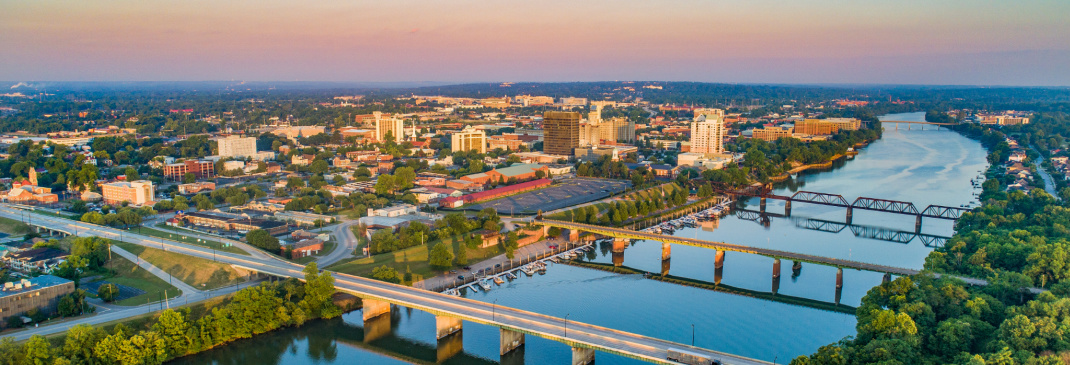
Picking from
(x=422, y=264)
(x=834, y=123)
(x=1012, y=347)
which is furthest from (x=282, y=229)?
(x=834, y=123)

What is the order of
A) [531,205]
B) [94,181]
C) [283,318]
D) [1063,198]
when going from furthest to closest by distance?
[94,181] → [531,205] → [1063,198] → [283,318]

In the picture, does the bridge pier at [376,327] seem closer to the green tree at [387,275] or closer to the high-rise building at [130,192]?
the green tree at [387,275]

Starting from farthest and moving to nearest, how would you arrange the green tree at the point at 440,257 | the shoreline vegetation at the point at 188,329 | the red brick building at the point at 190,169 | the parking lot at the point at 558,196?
1. the red brick building at the point at 190,169
2. the parking lot at the point at 558,196
3. the green tree at the point at 440,257
4. the shoreline vegetation at the point at 188,329

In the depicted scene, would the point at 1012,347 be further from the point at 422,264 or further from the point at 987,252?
the point at 422,264

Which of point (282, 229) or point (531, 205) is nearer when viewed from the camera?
point (282, 229)

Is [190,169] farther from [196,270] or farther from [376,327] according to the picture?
[376,327]

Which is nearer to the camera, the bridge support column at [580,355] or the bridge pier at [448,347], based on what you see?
the bridge support column at [580,355]

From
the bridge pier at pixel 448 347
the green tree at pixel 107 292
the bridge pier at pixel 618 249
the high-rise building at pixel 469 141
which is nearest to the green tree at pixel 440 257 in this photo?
the bridge pier at pixel 448 347
